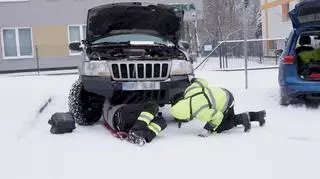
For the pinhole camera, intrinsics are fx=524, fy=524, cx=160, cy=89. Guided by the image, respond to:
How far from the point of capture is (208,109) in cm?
669

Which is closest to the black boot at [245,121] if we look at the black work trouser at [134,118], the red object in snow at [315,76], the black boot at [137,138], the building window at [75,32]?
the black work trouser at [134,118]

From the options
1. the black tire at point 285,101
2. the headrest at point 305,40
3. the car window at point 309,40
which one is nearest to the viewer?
the black tire at point 285,101

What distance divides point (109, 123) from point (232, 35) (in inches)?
1783

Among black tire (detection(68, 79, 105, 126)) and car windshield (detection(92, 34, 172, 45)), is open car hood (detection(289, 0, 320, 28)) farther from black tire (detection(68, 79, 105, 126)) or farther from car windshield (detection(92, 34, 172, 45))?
black tire (detection(68, 79, 105, 126))

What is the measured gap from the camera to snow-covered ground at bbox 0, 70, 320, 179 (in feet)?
16.7

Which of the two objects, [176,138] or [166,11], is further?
[166,11]

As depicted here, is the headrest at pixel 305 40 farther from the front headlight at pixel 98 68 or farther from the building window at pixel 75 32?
the building window at pixel 75 32

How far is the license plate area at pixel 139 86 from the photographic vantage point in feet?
24.7

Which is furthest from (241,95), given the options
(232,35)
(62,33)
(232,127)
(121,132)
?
(232,35)

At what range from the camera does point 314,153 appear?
574 centimetres

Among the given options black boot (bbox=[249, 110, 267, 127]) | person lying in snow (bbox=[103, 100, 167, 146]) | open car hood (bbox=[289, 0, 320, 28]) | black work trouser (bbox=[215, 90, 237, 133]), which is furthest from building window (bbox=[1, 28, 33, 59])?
black work trouser (bbox=[215, 90, 237, 133])

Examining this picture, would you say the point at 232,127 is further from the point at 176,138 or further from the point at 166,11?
the point at 166,11

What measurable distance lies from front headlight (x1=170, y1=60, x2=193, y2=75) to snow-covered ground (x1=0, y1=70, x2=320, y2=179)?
80cm

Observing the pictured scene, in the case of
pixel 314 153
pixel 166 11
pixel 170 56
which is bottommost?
pixel 314 153
